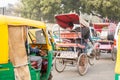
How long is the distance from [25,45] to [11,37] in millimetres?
471

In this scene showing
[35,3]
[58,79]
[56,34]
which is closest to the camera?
[58,79]

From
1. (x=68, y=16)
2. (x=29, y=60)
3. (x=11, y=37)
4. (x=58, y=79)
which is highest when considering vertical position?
(x=68, y=16)

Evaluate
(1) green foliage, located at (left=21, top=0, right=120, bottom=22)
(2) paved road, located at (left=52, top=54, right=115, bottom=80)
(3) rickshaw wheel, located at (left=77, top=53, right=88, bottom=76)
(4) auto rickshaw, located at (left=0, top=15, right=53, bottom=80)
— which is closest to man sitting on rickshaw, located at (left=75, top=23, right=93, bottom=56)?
(3) rickshaw wheel, located at (left=77, top=53, right=88, bottom=76)

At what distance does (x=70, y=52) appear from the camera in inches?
448

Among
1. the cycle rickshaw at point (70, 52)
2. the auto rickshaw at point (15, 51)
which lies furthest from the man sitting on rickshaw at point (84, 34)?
the auto rickshaw at point (15, 51)

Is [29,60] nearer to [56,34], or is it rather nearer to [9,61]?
[9,61]

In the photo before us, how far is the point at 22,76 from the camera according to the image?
6602 millimetres

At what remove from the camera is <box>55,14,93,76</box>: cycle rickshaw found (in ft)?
37.1

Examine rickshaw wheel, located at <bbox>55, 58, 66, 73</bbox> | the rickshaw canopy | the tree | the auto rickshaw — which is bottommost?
rickshaw wheel, located at <bbox>55, 58, 66, 73</bbox>

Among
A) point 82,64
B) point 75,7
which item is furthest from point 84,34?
point 75,7

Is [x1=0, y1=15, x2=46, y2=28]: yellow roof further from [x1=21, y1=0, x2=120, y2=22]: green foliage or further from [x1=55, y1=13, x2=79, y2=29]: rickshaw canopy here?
[x1=21, y1=0, x2=120, y2=22]: green foliage

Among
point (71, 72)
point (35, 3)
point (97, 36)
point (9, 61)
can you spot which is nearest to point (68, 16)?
point (71, 72)

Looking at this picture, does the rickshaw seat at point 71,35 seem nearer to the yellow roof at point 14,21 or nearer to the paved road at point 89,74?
the paved road at point 89,74

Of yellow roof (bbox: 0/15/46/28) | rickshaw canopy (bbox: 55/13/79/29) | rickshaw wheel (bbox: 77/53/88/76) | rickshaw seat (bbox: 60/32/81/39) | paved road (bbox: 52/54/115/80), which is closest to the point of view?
yellow roof (bbox: 0/15/46/28)
